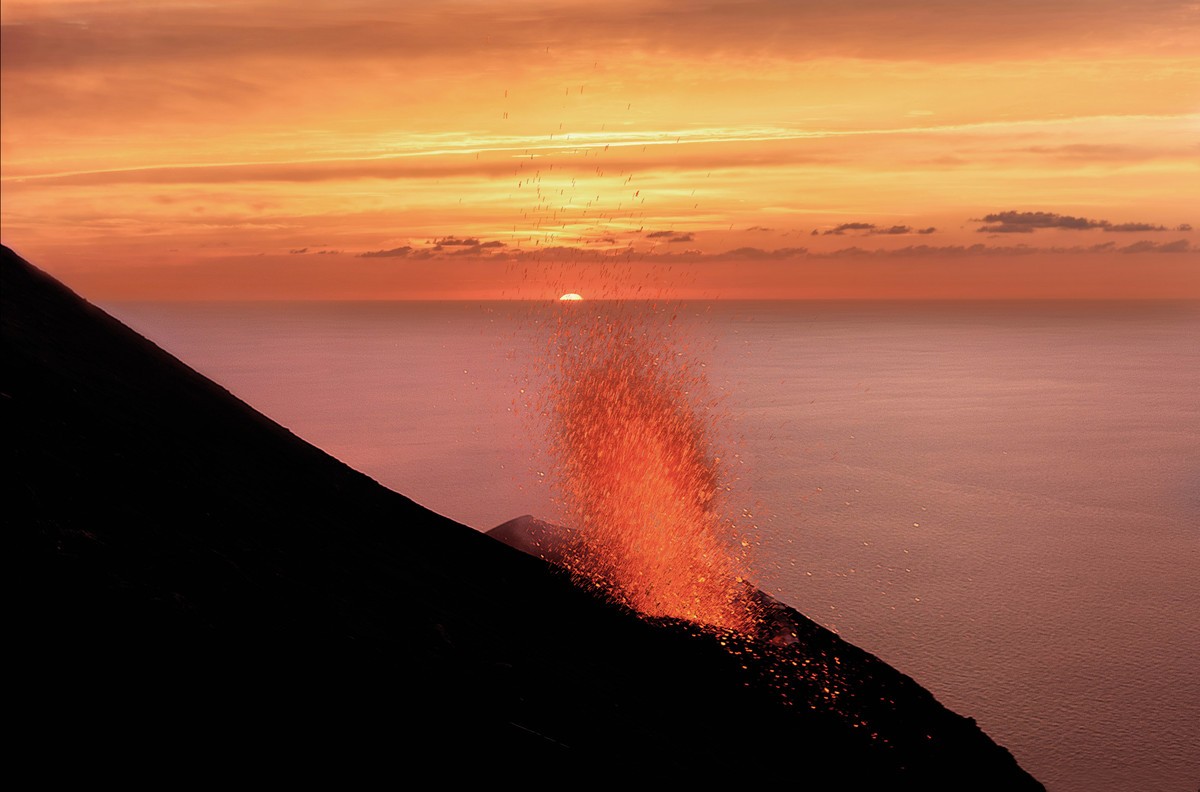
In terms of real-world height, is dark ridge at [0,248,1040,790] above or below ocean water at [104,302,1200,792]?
below

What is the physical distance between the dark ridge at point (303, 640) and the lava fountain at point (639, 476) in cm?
360

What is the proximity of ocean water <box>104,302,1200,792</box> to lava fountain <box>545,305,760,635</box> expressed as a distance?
25.3 feet

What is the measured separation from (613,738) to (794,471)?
210 feet

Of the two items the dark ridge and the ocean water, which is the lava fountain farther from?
the ocean water

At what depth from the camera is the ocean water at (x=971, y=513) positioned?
109 feet

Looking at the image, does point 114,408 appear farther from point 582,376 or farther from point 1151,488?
point 1151,488

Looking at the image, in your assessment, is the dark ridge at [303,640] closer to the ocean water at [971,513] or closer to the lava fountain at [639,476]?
the lava fountain at [639,476]

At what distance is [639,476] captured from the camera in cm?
4022

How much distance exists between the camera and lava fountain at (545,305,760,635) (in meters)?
32.0

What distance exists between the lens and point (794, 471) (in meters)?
78.9

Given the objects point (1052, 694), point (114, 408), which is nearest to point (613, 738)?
point (114, 408)

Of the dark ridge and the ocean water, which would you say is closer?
the dark ridge

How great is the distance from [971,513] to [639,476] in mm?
33656

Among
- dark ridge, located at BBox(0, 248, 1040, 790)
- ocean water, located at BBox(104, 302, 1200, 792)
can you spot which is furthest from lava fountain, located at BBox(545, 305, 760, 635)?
ocean water, located at BBox(104, 302, 1200, 792)
